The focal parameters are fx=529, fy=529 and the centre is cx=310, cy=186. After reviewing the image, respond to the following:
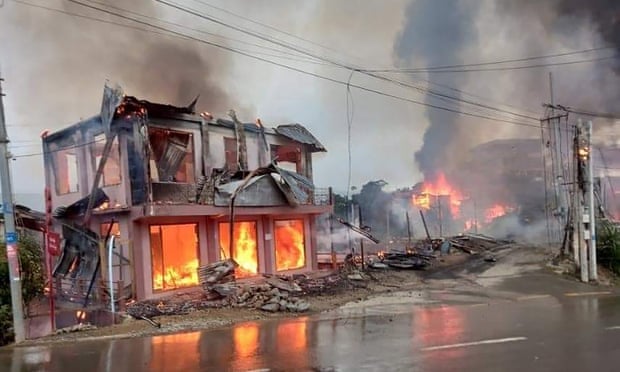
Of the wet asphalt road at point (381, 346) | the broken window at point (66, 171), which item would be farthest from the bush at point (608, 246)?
the broken window at point (66, 171)

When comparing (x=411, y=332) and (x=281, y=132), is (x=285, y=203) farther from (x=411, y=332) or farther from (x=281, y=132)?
(x=411, y=332)

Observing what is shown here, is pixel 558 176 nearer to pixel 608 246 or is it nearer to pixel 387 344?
pixel 608 246

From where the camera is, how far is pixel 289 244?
68.0 feet

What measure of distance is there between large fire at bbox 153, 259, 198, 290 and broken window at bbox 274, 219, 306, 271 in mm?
3576

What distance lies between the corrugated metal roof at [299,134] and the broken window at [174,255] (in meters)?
5.70

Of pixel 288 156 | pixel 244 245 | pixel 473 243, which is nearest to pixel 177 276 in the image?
pixel 244 245

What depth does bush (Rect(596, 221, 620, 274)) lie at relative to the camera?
19000 millimetres

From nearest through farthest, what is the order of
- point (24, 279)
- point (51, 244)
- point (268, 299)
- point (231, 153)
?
point (51, 244) < point (24, 279) < point (268, 299) < point (231, 153)

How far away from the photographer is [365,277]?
1842cm

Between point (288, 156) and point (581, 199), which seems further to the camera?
point (288, 156)

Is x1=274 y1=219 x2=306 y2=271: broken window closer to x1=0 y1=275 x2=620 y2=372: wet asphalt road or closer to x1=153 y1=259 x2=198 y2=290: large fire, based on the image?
x1=153 y1=259 x2=198 y2=290: large fire

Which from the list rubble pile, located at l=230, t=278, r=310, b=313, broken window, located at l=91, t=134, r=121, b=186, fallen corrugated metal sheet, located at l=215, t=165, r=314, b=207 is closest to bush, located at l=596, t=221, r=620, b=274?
fallen corrugated metal sheet, located at l=215, t=165, r=314, b=207

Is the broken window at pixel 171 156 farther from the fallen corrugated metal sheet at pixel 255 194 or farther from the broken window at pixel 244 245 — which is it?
the broken window at pixel 244 245

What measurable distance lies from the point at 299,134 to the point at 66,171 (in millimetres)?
8880
